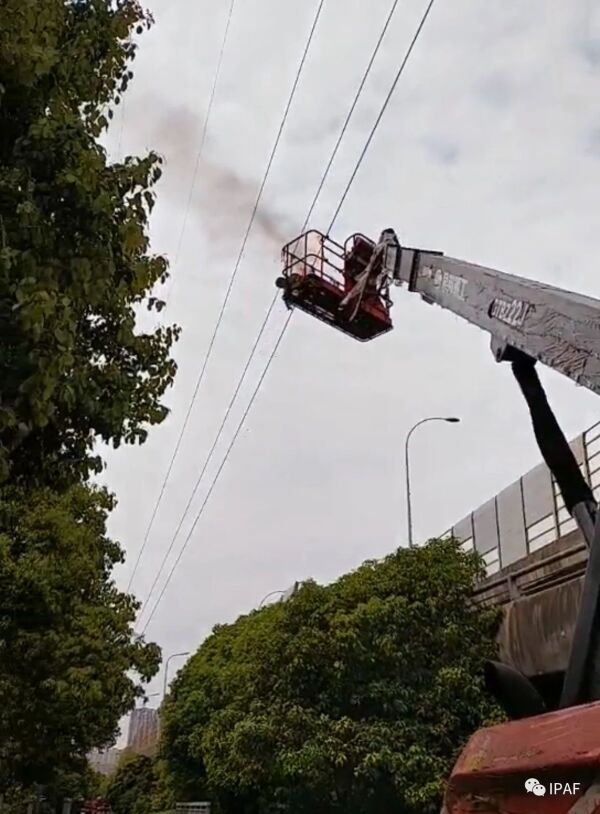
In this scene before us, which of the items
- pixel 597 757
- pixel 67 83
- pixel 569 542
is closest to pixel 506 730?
pixel 597 757

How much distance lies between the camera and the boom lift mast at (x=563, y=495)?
2209 millimetres

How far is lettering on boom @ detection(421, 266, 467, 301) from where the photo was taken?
6.44 meters

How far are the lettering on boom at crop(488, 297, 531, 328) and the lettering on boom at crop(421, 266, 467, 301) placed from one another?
2.62ft

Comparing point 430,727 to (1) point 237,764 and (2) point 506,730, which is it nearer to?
(1) point 237,764

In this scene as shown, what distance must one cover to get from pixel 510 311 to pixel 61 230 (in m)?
2.83

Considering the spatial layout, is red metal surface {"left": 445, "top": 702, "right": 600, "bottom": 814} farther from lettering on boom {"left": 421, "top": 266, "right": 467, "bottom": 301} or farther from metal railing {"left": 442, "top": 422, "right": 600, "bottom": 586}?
metal railing {"left": 442, "top": 422, "right": 600, "bottom": 586}

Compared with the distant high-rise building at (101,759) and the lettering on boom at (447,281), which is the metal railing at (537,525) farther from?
the distant high-rise building at (101,759)

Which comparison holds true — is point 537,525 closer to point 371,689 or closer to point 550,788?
point 371,689

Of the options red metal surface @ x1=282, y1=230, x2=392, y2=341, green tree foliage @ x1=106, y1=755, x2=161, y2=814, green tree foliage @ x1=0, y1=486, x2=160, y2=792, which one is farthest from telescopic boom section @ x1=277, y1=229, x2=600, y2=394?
green tree foliage @ x1=106, y1=755, x2=161, y2=814

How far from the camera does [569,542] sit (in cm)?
1102

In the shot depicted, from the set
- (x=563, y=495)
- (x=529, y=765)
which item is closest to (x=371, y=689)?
(x=563, y=495)

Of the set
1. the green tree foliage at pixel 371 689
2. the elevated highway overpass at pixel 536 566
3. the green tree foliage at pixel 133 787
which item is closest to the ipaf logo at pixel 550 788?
the elevated highway overpass at pixel 536 566

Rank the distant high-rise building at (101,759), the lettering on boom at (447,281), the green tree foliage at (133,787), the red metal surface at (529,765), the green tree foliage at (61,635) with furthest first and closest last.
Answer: the green tree foliage at (133,787) → the distant high-rise building at (101,759) → the green tree foliage at (61,635) → the lettering on boom at (447,281) → the red metal surface at (529,765)

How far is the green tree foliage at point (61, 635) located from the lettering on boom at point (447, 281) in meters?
9.01
